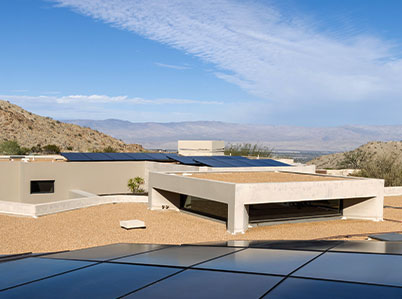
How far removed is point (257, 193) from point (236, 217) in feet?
5.68

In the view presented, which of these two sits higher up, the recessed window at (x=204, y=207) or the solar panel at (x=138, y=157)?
the solar panel at (x=138, y=157)

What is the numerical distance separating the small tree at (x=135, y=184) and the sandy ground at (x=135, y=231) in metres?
8.90

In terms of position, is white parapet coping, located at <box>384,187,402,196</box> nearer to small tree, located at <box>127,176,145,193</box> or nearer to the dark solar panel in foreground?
small tree, located at <box>127,176,145,193</box>

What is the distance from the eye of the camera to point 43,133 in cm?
9106

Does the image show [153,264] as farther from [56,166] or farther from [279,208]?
[56,166]

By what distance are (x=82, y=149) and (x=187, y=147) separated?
48459mm

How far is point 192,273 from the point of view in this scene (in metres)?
6.32

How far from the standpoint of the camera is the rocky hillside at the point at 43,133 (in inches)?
3314

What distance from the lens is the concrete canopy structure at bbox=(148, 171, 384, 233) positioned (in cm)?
2045

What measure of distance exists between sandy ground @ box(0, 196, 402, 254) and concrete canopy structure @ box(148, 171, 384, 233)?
91 centimetres

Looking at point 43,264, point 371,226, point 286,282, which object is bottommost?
point 371,226

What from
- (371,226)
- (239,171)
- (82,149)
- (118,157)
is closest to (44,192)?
(118,157)

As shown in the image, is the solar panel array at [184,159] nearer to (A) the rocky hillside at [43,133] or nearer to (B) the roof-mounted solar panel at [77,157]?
(B) the roof-mounted solar panel at [77,157]

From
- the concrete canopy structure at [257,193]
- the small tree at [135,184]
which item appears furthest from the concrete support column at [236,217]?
the small tree at [135,184]
